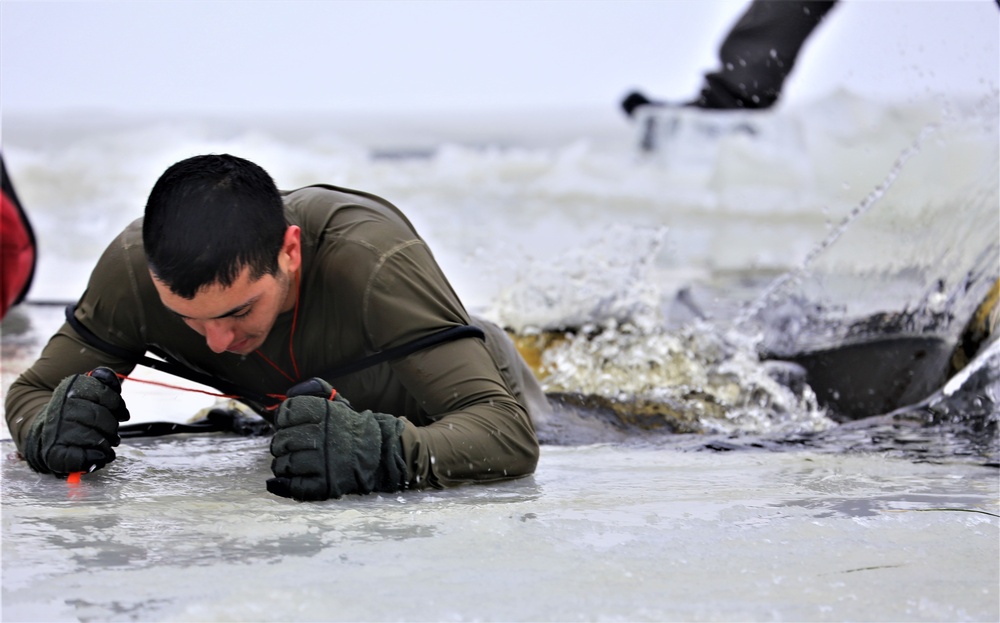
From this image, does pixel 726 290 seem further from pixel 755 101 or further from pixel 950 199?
pixel 755 101

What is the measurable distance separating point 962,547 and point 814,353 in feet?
7.61

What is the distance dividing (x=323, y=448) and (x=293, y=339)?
41cm

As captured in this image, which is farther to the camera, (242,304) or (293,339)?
(293,339)

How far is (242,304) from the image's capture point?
2156 mm

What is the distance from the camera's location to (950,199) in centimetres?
414

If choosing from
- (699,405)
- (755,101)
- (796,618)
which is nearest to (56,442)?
(796,618)

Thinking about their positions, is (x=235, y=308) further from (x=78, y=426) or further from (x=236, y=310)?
(x=78, y=426)

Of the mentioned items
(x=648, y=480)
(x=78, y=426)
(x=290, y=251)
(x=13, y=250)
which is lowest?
(x=648, y=480)

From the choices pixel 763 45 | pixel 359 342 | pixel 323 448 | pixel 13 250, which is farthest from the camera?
pixel 763 45

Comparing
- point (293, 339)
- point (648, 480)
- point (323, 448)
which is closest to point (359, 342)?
point (293, 339)

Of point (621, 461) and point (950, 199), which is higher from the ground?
point (950, 199)

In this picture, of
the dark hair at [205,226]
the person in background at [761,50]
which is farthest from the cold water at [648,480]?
the person in background at [761,50]

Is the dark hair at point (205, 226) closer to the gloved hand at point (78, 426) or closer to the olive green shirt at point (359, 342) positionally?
the olive green shirt at point (359, 342)

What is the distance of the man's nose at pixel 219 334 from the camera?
2.19 metres
